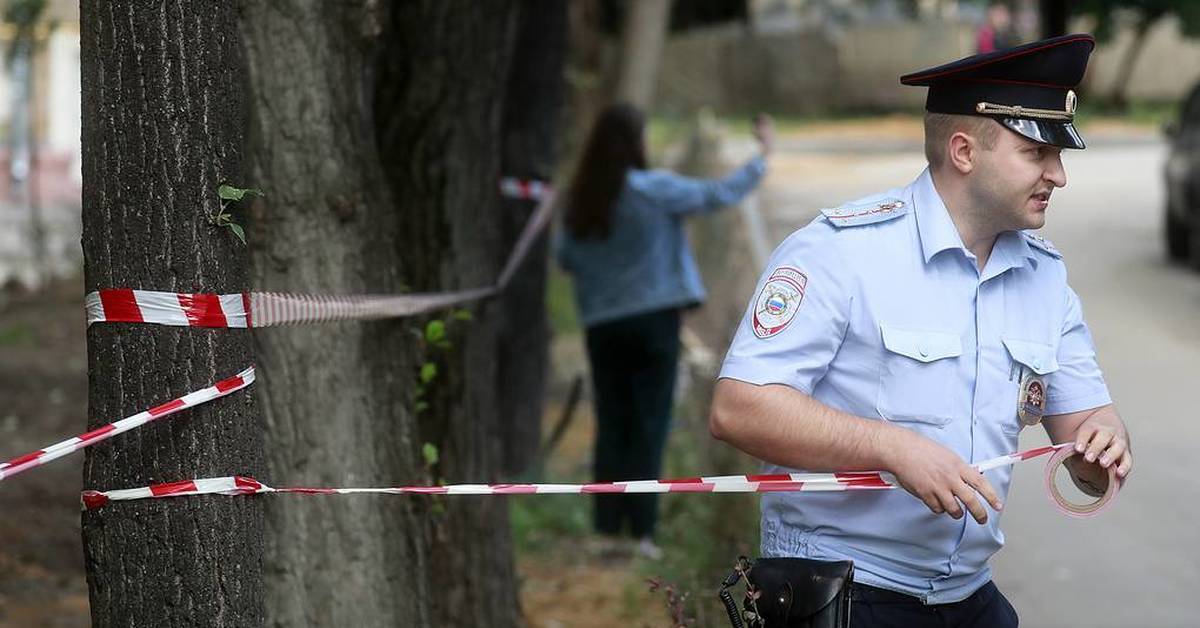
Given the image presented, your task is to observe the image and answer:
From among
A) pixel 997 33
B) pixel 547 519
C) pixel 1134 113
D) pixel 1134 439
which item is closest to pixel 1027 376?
pixel 547 519

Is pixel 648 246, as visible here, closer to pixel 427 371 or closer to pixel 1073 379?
pixel 427 371

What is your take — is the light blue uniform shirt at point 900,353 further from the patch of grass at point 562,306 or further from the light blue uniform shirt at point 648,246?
the patch of grass at point 562,306

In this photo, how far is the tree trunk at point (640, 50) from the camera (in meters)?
14.6

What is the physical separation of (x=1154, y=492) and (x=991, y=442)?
18.4 ft

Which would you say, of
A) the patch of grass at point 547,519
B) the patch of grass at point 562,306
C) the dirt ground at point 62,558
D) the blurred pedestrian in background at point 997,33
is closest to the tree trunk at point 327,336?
the dirt ground at point 62,558

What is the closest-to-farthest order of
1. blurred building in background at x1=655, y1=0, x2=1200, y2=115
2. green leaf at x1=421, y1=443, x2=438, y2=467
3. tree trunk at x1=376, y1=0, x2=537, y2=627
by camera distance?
1. green leaf at x1=421, y1=443, x2=438, y2=467
2. tree trunk at x1=376, y1=0, x2=537, y2=627
3. blurred building in background at x1=655, y1=0, x2=1200, y2=115

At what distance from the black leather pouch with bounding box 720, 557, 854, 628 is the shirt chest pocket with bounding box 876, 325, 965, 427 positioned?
290 millimetres

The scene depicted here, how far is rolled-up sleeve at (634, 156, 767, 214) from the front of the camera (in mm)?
7848

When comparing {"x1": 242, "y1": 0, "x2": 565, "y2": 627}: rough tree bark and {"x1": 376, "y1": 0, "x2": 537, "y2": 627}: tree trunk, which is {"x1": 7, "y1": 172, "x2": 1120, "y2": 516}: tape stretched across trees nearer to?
{"x1": 242, "y1": 0, "x2": 565, "y2": 627}: rough tree bark

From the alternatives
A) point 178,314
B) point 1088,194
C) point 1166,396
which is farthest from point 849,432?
point 1088,194

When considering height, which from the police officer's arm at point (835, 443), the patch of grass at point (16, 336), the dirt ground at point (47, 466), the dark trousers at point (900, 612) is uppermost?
the police officer's arm at point (835, 443)

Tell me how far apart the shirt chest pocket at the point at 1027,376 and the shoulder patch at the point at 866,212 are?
0.31m

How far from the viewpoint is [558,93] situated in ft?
29.5

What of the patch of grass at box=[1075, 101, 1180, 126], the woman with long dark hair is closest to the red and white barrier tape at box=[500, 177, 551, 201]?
the woman with long dark hair
